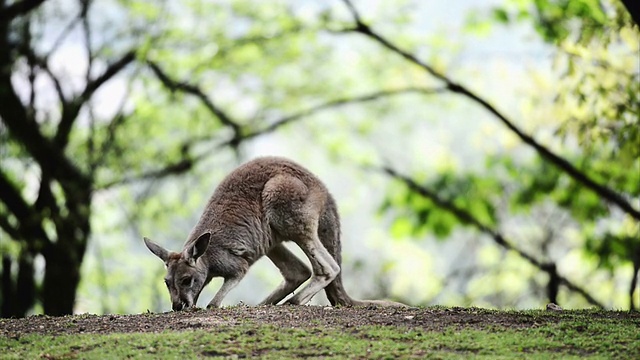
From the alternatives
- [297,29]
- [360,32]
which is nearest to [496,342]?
[360,32]

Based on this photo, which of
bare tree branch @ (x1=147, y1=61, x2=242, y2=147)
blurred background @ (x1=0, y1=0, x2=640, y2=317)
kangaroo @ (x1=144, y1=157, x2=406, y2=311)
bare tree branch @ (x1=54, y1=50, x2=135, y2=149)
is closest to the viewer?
kangaroo @ (x1=144, y1=157, x2=406, y2=311)

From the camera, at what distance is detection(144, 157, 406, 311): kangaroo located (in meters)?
7.88

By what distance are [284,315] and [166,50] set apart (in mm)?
10232

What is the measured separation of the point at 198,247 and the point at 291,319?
1785mm

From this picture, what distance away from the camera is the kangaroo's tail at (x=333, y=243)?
8281 mm

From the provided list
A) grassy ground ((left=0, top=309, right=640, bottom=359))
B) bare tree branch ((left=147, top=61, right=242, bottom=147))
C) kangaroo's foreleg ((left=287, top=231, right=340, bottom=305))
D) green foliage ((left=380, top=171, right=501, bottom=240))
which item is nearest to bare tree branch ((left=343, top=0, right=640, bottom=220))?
green foliage ((left=380, top=171, right=501, bottom=240))

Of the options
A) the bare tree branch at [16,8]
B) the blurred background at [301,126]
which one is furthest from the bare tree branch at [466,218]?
the bare tree branch at [16,8]

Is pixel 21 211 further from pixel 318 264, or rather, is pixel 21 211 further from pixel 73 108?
pixel 318 264

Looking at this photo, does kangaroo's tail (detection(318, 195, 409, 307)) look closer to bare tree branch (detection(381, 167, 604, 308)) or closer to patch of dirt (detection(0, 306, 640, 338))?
patch of dirt (detection(0, 306, 640, 338))

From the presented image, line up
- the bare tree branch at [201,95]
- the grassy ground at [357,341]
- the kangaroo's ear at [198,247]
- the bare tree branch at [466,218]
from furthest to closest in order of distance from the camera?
the bare tree branch at [201,95] → the bare tree branch at [466,218] → the kangaroo's ear at [198,247] → the grassy ground at [357,341]

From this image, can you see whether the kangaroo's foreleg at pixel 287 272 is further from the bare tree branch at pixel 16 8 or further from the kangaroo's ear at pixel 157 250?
the bare tree branch at pixel 16 8

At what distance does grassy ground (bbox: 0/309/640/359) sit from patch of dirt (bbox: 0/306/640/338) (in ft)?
0.11

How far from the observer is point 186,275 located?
7.82 meters

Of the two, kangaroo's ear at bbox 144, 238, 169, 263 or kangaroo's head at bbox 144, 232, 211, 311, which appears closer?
kangaroo's head at bbox 144, 232, 211, 311
